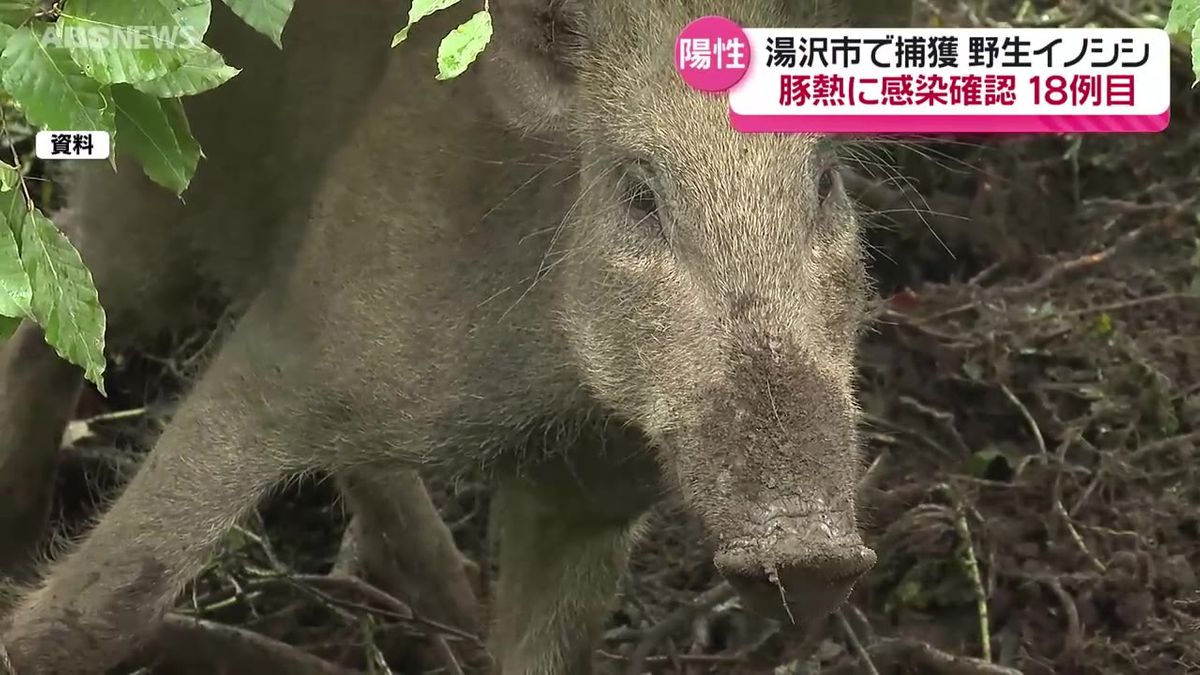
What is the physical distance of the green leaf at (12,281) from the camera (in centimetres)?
148

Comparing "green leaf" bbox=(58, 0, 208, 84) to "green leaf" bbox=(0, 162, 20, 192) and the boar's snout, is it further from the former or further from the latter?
the boar's snout

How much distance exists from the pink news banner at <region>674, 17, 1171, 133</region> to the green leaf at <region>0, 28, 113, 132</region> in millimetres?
770

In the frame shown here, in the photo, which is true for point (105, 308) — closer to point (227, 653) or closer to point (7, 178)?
point (227, 653)

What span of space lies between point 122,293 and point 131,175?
0.23m

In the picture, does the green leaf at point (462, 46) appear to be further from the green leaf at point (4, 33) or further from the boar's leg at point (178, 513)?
the boar's leg at point (178, 513)

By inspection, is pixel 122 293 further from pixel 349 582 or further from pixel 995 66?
pixel 995 66

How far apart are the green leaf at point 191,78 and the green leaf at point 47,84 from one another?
6cm

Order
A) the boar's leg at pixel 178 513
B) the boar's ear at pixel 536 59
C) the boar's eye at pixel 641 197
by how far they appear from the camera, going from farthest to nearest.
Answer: the boar's leg at pixel 178 513, the boar's ear at pixel 536 59, the boar's eye at pixel 641 197

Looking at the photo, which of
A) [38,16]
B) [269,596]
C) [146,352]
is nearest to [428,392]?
[38,16]

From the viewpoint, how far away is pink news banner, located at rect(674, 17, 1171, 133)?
5.68 ft

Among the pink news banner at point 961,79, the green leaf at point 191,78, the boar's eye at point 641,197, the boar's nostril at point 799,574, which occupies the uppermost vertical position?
the green leaf at point 191,78

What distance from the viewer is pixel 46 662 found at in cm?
237

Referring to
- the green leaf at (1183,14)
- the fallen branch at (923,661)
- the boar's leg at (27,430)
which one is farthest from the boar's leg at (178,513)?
the green leaf at (1183,14)

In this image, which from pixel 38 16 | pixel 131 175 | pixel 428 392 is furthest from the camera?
pixel 131 175
